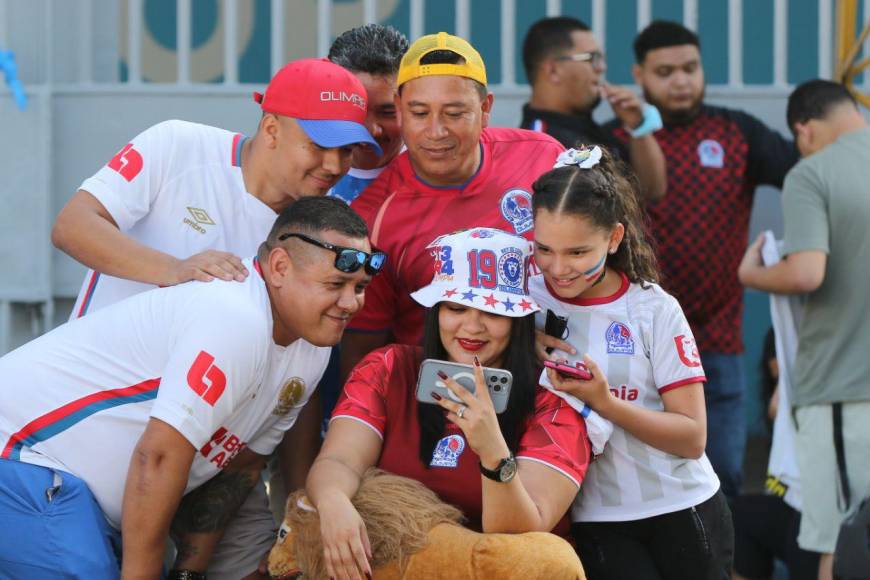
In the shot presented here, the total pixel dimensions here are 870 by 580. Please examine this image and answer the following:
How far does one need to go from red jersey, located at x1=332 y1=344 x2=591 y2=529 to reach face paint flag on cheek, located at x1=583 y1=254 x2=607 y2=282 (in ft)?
1.06

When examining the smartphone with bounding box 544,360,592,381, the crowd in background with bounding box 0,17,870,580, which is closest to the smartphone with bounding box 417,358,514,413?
the crowd in background with bounding box 0,17,870,580

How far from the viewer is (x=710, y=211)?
581 cm

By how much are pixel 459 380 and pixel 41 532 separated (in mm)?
1134

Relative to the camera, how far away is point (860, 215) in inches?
206

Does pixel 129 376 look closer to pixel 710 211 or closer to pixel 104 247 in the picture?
pixel 104 247

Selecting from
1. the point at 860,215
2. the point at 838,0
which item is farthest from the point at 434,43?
the point at 838,0

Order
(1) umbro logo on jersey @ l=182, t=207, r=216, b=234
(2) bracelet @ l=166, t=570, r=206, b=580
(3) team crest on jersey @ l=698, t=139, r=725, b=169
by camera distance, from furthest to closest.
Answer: (3) team crest on jersey @ l=698, t=139, r=725, b=169 → (1) umbro logo on jersey @ l=182, t=207, r=216, b=234 → (2) bracelet @ l=166, t=570, r=206, b=580

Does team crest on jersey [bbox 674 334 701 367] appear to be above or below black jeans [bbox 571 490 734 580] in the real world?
above

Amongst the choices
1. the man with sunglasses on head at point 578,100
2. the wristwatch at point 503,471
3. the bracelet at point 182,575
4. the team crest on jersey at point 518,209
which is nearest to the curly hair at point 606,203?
the team crest on jersey at point 518,209

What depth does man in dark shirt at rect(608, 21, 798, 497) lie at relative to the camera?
5727 millimetres

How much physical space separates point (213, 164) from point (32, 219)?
2.24m

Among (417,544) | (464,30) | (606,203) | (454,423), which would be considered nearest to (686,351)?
(606,203)

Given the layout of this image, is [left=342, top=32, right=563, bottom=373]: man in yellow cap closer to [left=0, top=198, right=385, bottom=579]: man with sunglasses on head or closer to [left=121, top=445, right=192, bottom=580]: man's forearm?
[left=0, top=198, right=385, bottom=579]: man with sunglasses on head

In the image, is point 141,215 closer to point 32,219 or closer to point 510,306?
point 510,306
